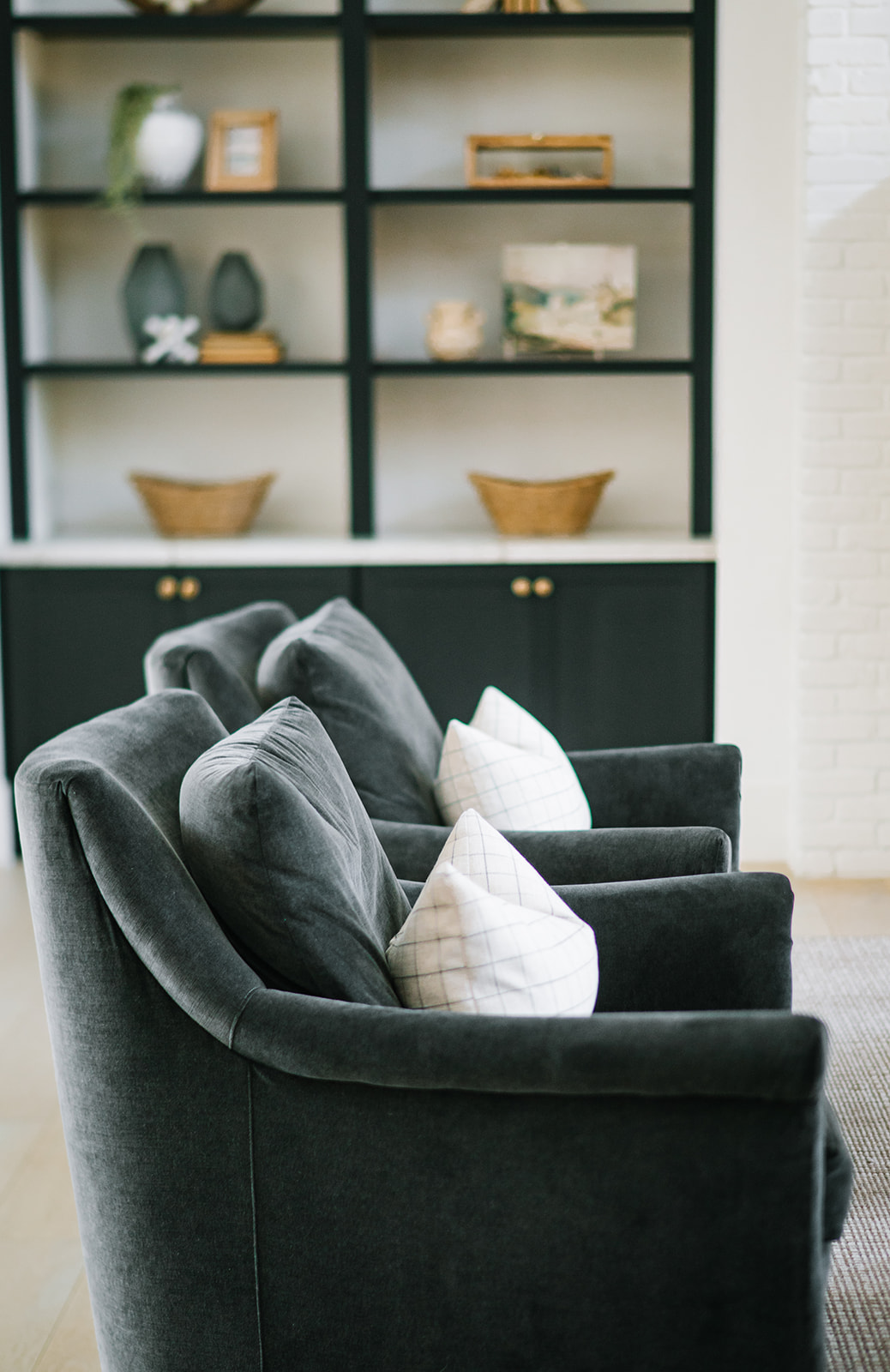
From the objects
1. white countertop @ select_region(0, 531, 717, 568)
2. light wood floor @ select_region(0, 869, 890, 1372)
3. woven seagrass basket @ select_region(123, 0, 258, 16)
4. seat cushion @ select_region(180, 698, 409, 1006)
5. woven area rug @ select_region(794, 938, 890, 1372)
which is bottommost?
light wood floor @ select_region(0, 869, 890, 1372)

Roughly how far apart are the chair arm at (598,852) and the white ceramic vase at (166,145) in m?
2.65

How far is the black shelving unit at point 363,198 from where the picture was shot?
154 inches

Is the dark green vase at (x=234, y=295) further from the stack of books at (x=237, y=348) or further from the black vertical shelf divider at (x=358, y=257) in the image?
the black vertical shelf divider at (x=358, y=257)

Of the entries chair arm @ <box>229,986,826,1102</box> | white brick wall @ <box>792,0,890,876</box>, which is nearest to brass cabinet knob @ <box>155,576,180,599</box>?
white brick wall @ <box>792,0,890,876</box>

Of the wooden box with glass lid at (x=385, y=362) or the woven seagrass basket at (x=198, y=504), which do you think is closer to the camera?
the wooden box with glass lid at (x=385, y=362)

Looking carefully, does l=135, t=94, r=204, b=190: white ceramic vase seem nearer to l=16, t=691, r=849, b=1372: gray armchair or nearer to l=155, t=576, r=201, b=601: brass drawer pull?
l=155, t=576, r=201, b=601: brass drawer pull

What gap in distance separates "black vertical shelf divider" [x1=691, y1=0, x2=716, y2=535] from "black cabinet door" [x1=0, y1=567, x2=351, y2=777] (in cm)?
107

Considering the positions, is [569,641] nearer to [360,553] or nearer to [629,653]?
[629,653]

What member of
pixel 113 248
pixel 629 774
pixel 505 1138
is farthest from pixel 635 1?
→ pixel 505 1138

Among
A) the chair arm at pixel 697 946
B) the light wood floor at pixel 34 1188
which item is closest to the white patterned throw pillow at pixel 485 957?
the chair arm at pixel 697 946

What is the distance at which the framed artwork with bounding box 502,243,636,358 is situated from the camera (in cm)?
408

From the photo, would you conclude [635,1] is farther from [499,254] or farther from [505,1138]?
[505,1138]

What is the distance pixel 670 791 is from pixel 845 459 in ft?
5.60

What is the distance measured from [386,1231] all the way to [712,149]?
11.2ft
